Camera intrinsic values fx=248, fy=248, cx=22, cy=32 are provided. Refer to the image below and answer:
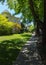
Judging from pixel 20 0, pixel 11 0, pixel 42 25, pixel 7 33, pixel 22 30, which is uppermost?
pixel 42 25

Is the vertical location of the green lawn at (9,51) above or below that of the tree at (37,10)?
below

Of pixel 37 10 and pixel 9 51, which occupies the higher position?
pixel 37 10

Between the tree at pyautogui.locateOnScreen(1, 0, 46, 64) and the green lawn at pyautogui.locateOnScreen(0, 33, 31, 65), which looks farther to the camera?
the green lawn at pyautogui.locateOnScreen(0, 33, 31, 65)

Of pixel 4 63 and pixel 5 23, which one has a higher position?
pixel 4 63

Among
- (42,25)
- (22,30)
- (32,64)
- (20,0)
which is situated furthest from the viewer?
(22,30)

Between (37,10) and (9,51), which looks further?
(9,51)

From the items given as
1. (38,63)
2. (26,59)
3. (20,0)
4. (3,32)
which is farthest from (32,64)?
(3,32)

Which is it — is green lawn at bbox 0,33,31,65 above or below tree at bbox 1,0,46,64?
below

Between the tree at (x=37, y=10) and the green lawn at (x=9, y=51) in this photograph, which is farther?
A: the green lawn at (x=9, y=51)

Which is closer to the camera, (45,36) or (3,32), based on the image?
(45,36)

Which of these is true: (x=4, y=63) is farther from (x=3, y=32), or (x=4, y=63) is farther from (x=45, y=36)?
(x=3, y=32)

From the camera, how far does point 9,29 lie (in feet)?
140

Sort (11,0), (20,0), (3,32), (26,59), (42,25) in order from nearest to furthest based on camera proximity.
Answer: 1. (42,25)
2. (26,59)
3. (20,0)
4. (11,0)
5. (3,32)

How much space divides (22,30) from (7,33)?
13798 millimetres
